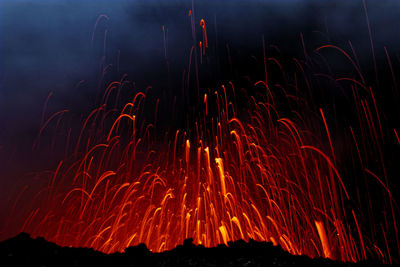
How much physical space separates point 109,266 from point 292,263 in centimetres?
1102

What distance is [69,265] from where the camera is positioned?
1978 cm

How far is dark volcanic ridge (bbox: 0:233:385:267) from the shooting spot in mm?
19219

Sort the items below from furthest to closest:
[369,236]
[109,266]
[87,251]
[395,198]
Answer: [369,236] < [395,198] < [87,251] < [109,266]

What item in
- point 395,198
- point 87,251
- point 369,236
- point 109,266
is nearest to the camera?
point 109,266

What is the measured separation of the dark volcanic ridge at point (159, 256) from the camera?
63.1 ft

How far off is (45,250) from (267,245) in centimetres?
1414

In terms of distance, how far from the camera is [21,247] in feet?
69.0

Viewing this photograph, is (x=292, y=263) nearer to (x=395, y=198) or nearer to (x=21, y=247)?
(x=21, y=247)

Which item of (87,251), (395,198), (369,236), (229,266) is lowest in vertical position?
(369,236)

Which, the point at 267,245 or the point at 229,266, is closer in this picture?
the point at 229,266

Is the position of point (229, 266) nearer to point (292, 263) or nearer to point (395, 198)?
point (292, 263)

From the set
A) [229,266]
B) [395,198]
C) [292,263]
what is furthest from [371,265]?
[395,198]

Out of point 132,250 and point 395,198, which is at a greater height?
point 132,250

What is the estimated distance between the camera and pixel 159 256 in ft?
65.6
